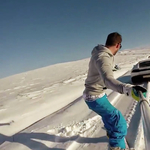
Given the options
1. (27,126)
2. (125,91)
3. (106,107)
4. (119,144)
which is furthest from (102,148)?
(27,126)

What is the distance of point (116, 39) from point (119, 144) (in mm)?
1451

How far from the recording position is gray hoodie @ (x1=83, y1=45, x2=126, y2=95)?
5.55 ft

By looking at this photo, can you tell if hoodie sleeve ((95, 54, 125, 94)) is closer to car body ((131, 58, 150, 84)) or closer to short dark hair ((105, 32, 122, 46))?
short dark hair ((105, 32, 122, 46))

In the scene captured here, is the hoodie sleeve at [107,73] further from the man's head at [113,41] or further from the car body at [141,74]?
the car body at [141,74]

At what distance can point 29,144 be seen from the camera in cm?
298

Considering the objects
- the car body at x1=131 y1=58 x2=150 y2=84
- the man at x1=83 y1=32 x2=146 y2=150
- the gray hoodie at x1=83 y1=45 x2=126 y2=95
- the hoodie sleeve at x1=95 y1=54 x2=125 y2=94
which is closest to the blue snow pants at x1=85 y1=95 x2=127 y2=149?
the man at x1=83 y1=32 x2=146 y2=150

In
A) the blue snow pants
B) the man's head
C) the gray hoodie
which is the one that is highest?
the man's head

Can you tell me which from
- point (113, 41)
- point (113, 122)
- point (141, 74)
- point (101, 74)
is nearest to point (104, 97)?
point (113, 122)

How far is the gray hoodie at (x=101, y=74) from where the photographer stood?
5.55 feet

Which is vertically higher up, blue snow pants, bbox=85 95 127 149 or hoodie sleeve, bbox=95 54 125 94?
hoodie sleeve, bbox=95 54 125 94

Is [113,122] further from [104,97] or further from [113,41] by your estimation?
[113,41]

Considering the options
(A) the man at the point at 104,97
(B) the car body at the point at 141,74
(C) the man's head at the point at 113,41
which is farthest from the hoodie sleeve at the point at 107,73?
(B) the car body at the point at 141,74

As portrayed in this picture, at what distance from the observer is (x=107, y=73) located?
1793 millimetres

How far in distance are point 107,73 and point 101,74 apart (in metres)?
0.08
